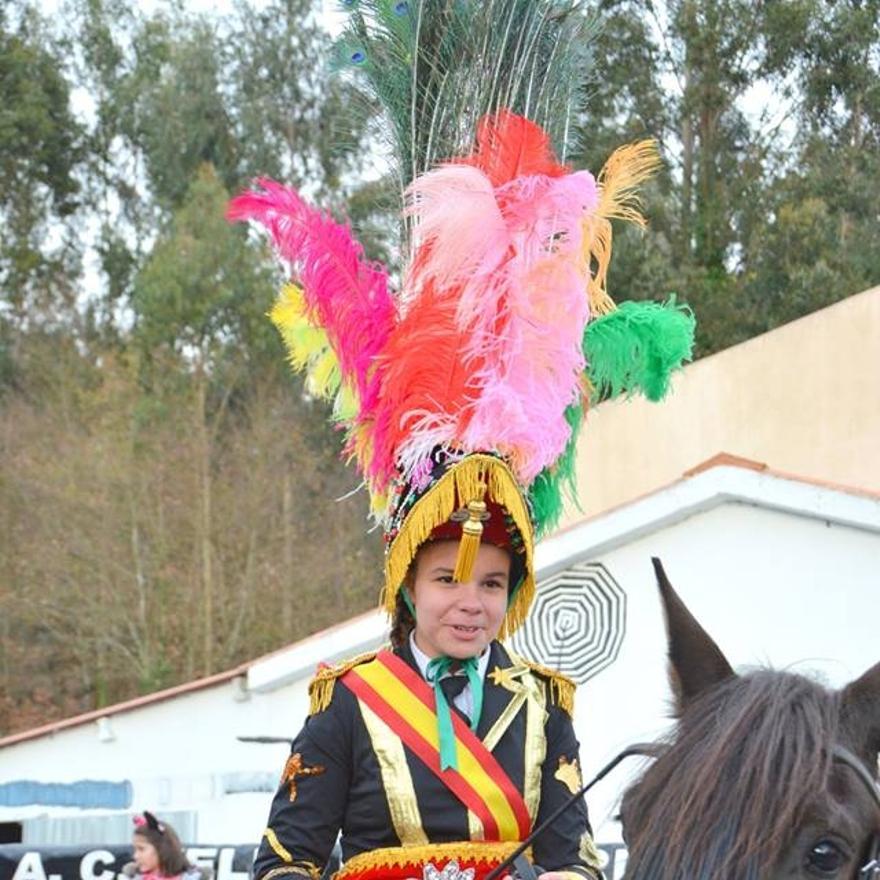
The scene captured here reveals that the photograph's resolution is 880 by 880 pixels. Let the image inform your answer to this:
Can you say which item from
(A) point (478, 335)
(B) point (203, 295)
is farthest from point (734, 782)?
(B) point (203, 295)

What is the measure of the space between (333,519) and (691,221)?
25.2ft

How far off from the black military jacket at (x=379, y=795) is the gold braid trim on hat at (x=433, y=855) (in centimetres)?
3

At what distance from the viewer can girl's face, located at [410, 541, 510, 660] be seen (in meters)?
4.16

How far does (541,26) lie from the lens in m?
5.27

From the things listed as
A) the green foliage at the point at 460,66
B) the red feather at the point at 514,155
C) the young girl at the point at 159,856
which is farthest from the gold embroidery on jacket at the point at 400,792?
the young girl at the point at 159,856

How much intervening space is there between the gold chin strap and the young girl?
6.96m

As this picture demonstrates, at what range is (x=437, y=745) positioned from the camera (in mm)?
4113

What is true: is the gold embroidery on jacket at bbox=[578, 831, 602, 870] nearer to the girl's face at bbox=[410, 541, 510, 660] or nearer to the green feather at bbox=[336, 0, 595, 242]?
the girl's face at bbox=[410, 541, 510, 660]

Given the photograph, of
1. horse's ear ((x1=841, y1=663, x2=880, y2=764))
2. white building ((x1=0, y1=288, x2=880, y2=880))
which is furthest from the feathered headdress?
white building ((x1=0, y1=288, x2=880, y2=880))

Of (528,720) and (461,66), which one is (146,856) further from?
(528,720)

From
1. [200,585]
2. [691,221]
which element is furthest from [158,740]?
[691,221]

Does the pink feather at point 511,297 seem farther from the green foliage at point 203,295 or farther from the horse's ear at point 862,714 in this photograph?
the green foliage at point 203,295

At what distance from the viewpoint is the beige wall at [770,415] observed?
20.9 metres

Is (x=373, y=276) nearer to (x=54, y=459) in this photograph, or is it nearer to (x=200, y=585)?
(x=200, y=585)
